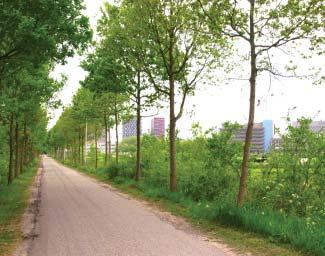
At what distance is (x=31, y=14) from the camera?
1317 cm

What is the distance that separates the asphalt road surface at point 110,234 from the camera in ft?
33.0

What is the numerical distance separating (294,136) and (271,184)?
182 cm

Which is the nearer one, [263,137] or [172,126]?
[263,137]

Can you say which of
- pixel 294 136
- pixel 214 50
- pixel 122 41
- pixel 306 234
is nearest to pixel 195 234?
pixel 306 234

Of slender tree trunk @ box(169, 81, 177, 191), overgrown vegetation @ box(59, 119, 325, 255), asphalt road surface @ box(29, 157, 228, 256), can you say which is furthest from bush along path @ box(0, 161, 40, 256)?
slender tree trunk @ box(169, 81, 177, 191)

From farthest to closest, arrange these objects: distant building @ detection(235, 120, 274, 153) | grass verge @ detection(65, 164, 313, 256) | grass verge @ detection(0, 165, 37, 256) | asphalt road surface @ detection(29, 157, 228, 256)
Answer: distant building @ detection(235, 120, 274, 153) < grass verge @ detection(0, 165, 37, 256) < grass verge @ detection(65, 164, 313, 256) < asphalt road surface @ detection(29, 157, 228, 256)

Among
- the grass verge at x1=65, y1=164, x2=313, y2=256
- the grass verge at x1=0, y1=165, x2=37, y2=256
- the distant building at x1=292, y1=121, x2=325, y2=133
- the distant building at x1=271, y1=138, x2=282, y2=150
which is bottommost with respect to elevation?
the grass verge at x1=0, y1=165, x2=37, y2=256

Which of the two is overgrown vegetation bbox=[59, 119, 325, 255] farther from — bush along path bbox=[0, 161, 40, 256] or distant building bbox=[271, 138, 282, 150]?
bush along path bbox=[0, 161, 40, 256]

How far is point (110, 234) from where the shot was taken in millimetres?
12078

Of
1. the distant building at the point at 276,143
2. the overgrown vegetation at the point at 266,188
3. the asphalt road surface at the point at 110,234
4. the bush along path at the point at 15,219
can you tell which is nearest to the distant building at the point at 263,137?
the distant building at the point at 276,143

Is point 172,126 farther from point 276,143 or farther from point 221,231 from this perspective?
point 221,231

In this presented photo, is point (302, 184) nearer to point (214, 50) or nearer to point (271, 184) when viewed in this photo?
point (271, 184)

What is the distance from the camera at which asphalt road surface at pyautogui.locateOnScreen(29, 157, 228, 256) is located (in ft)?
33.0

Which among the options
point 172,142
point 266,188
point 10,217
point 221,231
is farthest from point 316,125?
point 10,217
